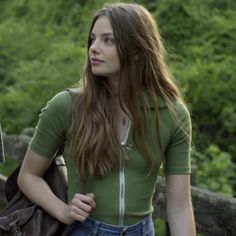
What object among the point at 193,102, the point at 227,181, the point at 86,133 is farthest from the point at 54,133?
the point at 193,102

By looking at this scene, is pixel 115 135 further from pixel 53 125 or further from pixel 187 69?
pixel 187 69

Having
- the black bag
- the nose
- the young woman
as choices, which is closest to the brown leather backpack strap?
the young woman

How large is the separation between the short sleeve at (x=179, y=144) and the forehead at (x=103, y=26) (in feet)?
1.32

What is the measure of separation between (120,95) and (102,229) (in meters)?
0.51

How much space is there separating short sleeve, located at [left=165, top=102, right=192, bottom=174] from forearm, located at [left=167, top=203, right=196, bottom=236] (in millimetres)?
157

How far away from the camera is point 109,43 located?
2711mm

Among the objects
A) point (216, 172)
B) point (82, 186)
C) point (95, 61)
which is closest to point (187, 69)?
point (216, 172)

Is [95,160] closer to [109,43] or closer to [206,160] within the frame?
[109,43]

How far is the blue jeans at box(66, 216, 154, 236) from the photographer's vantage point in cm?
269

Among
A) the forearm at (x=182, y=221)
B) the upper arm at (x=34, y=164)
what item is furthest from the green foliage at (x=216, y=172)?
the upper arm at (x=34, y=164)

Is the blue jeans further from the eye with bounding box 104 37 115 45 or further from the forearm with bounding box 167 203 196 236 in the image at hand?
the eye with bounding box 104 37 115 45

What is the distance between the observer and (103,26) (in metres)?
2.71

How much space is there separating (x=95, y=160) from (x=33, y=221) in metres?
0.36

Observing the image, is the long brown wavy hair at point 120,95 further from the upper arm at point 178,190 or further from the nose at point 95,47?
the upper arm at point 178,190
